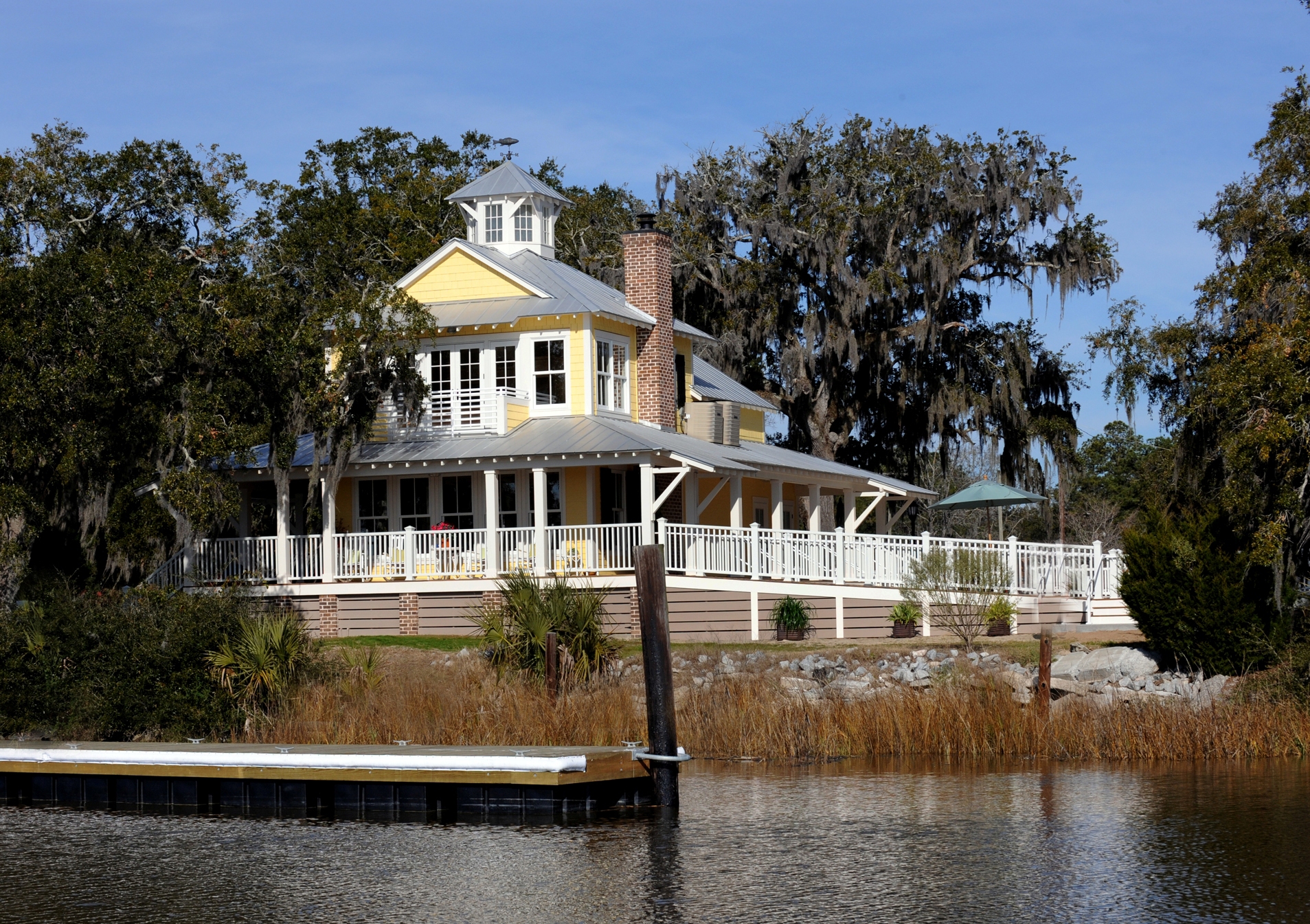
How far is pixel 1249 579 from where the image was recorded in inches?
930

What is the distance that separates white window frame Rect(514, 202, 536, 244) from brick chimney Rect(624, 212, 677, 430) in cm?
329

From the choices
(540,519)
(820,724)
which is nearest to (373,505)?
Answer: (540,519)

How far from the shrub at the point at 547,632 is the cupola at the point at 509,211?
1497cm

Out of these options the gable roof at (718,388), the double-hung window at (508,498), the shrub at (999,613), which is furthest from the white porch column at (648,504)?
the gable roof at (718,388)

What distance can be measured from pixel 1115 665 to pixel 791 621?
7.32 metres

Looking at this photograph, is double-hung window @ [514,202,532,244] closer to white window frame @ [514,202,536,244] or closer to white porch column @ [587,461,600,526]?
white window frame @ [514,202,536,244]

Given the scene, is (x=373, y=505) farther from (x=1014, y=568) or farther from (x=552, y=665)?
(x=1014, y=568)

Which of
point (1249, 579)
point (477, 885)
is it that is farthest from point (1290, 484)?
point (477, 885)

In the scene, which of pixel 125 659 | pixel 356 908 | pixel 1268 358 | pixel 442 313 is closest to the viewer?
pixel 356 908

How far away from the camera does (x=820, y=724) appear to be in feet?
69.6

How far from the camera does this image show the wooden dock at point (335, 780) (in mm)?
17406

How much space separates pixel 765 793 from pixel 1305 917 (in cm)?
733

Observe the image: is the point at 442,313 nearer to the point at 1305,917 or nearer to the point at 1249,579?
the point at 1249,579

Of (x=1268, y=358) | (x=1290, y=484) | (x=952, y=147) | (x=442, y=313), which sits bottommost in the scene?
(x=1290, y=484)
